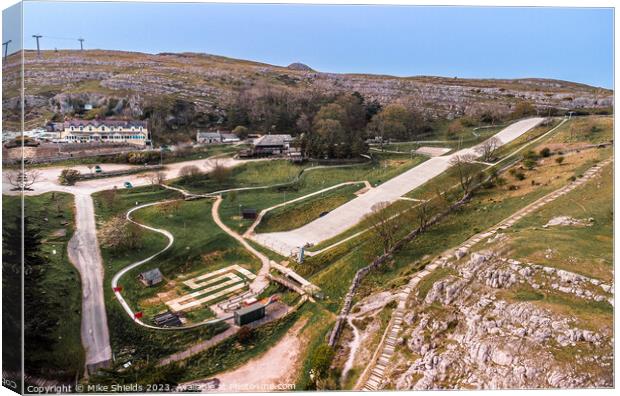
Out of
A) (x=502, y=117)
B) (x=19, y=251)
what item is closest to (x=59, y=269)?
(x=19, y=251)

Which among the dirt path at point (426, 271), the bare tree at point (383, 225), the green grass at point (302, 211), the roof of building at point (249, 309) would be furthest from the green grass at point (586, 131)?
the roof of building at point (249, 309)

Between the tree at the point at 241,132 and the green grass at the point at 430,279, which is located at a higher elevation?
the tree at the point at 241,132

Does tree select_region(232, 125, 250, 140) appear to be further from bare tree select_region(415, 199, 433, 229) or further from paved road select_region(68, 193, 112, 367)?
bare tree select_region(415, 199, 433, 229)

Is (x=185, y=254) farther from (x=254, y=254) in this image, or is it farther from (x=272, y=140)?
(x=272, y=140)

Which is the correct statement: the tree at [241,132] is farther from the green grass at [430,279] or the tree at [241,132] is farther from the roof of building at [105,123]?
the green grass at [430,279]

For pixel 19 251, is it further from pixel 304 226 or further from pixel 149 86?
pixel 149 86

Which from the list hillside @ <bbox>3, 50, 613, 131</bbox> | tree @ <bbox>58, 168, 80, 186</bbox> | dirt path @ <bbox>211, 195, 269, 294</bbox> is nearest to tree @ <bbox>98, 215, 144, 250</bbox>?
dirt path @ <bbox>211, 195, 269, 294</bbox>

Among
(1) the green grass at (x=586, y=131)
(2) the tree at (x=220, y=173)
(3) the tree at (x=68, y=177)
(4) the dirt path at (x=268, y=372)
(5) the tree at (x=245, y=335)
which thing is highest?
(1) the green grass at (x=586, y=131)

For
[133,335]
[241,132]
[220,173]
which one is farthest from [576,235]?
[241,132]
